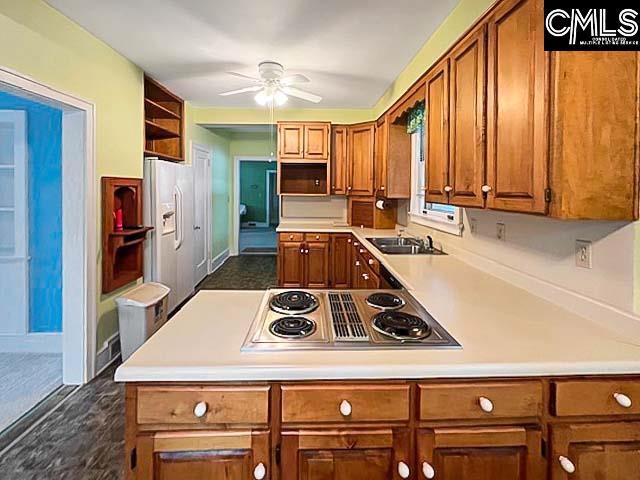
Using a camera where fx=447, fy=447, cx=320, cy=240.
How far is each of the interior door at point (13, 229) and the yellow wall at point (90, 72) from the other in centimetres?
72

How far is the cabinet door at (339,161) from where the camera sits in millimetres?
6016

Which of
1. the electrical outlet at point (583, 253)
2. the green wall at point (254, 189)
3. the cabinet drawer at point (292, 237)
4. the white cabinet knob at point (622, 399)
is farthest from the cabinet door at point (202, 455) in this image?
the green wall at point (254, 189)

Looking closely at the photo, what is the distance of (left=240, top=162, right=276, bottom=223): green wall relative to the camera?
48.0 feet

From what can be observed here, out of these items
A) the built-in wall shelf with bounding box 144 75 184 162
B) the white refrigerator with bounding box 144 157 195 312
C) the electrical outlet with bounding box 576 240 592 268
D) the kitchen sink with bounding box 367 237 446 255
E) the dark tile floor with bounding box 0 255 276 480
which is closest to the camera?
the electrical outlet with bounding box 576 240 592 268

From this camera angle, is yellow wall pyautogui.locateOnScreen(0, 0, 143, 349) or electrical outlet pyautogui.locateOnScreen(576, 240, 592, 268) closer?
electrical outlet pyautogui.locateOnScreen(576, 240, 592, 268)

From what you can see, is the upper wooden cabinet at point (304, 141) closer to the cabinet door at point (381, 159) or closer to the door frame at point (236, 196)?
the cabinet door at point (381, 159)

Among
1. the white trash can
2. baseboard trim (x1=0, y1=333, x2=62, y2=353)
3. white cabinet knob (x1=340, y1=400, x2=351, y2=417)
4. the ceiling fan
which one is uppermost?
the ceiling fan

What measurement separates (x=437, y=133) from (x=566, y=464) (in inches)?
78.3

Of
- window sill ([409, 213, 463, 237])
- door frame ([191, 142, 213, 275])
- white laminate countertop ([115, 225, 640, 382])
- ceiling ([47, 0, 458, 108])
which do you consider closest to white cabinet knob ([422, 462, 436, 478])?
white laminate countertop ([115, 225, 640, 382])

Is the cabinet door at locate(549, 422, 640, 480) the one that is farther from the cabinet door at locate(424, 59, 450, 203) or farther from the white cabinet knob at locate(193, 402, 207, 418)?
the cabinet door at locate(424, 59, 450, 203)

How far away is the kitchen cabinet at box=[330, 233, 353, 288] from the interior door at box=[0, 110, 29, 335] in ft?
10.7

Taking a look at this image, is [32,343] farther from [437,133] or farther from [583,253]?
[583,253]

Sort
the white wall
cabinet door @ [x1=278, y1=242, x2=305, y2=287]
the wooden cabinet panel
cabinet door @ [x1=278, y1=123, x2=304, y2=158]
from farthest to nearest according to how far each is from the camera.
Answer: cabinet door @ [x1=278, y1=123, x2=304, y2=158] < cabinet door @ [x1=278, y1=242, x2=305, y2=287] < the white wall < the wooden cabinet panel

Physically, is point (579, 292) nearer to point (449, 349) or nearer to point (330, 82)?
point (449, 349)
